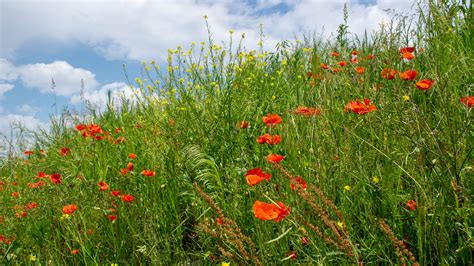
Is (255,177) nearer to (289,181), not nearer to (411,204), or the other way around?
(289,181)

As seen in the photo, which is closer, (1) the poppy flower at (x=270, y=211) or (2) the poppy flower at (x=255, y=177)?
(1) the poppy flower at (x=270, y=211)

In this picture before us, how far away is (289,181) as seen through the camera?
1.94 m

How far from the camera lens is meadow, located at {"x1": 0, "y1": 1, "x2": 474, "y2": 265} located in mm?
1691

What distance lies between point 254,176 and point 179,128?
4.27ft

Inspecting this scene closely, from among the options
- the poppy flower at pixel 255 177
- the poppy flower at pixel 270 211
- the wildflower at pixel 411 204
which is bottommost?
the wildflower at pixel 411 204

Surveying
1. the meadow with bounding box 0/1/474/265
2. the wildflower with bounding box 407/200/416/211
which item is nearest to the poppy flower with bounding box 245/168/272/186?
the meadow with bounding box 0/1/474/265

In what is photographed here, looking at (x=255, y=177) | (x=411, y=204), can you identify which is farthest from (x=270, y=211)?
(x=411, y=204)

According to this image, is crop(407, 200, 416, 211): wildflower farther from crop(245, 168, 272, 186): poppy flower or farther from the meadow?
crop(245, 168, 272, 186): poppy flower

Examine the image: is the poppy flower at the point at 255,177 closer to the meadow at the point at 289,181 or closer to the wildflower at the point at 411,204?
the meadow at the point at 289,181

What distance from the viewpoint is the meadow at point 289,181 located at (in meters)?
1.69

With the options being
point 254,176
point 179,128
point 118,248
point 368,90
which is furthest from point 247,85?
point 254,176

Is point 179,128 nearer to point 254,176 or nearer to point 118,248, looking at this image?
point 118,248

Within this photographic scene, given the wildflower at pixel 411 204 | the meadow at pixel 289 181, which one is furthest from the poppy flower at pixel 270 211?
the wildflower at pixel 411 204

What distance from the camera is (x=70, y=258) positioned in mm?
2617
